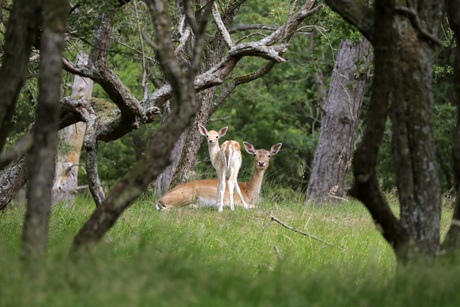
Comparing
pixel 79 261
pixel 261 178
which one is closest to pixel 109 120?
pixel 79 261

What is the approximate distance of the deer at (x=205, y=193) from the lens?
1638 cm

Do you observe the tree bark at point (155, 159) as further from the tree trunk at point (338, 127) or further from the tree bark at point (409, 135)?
the tree trunk at point (338, 127)

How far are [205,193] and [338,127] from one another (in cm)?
454

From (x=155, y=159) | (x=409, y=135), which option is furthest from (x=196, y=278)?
(x=409, y=135)

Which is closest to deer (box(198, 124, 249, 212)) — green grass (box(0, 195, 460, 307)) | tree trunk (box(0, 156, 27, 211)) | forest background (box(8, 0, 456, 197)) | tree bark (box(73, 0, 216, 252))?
tree trunk (box(0, 156, 27, 211))

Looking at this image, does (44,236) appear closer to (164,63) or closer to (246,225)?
(164,63)

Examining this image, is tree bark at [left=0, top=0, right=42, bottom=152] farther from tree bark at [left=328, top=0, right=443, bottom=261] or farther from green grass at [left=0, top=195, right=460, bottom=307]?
tree bark at [left=328, top=0, right=443, bottom=261]

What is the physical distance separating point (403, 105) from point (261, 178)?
409 inches

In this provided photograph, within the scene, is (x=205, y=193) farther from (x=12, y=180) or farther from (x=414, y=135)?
(x=414, y=135)

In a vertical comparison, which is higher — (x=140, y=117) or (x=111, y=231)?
(x=140, y=117)

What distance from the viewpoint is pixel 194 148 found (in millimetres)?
18969

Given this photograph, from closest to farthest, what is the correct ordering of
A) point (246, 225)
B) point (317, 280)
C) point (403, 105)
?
point (317, 280) < point (403, 105) < point (246, 225)

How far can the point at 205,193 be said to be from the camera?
55.2 feet

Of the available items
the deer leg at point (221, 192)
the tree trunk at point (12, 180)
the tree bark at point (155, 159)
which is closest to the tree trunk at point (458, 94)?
the tree bark at point (155, 159)
